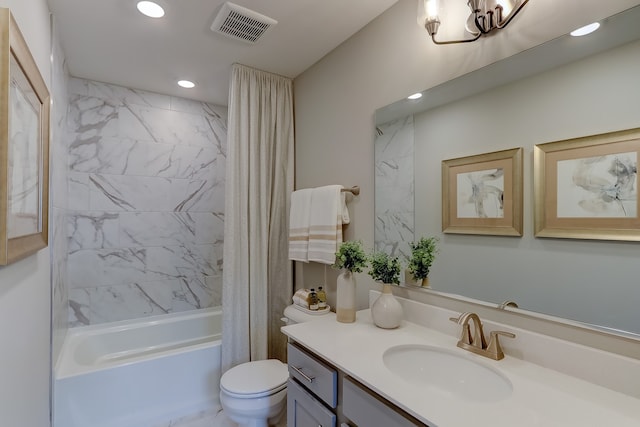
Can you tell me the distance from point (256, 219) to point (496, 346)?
1664mm

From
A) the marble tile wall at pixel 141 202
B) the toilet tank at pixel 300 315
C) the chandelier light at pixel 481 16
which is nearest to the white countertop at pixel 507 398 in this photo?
the toilet tank at pixel 300 315

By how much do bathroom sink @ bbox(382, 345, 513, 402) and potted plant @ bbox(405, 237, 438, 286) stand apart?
35cm

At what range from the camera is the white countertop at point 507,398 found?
0.81 m

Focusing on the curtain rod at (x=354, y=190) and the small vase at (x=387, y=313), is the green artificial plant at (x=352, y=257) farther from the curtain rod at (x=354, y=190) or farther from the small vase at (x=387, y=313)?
the curtain rod at (x=354, y=190)

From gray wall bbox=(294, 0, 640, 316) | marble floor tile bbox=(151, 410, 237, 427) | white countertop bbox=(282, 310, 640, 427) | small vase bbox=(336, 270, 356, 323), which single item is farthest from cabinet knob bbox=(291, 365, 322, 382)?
marble floor tile bbox=(151, 410, 237, 427)

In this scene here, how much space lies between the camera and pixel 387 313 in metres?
1.46

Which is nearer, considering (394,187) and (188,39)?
(394,187)

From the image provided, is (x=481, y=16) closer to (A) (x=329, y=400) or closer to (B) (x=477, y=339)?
(B) (x=477, y=339)

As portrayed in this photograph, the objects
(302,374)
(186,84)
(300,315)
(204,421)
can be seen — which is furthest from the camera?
(186,84)

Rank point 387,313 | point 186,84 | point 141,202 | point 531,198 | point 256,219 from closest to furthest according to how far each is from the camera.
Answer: point 531,198 < point 387,313 < point 256,219 < point 186,84 < point 141,202

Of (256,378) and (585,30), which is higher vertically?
(585,30)

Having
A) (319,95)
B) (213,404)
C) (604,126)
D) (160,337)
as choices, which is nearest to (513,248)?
(604,126)

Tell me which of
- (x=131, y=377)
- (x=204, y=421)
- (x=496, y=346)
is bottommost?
(x=204, y=421)

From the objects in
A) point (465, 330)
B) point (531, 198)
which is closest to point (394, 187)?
point (531, 198)
